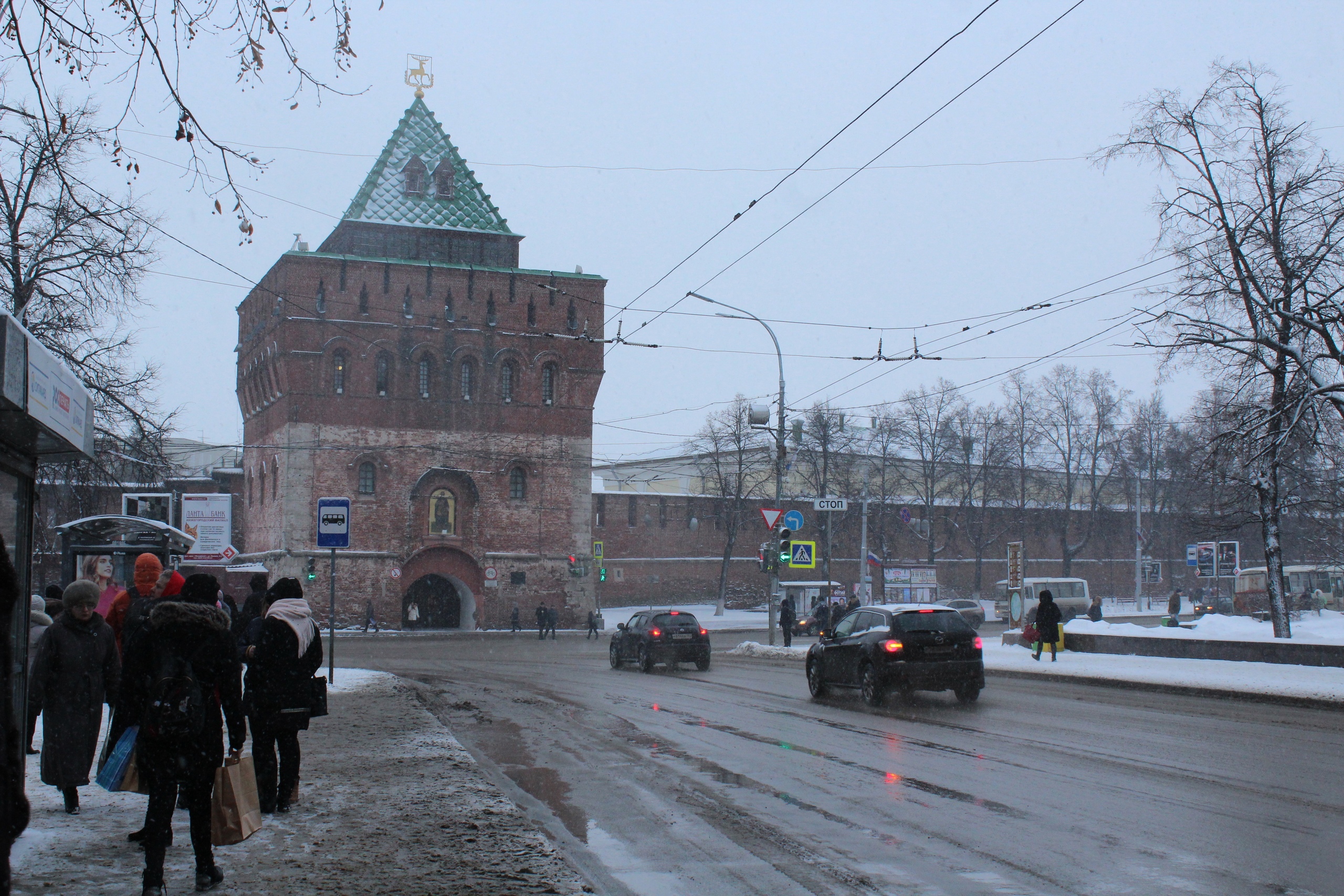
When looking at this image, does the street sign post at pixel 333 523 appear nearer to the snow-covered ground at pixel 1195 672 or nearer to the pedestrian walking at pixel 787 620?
the snow-covered ground at pixel 1195 672

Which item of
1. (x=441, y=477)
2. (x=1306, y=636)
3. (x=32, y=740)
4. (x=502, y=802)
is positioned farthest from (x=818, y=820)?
(x=441, y=477)

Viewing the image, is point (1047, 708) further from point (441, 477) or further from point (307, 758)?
point (441, 477)

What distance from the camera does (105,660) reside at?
7836mm

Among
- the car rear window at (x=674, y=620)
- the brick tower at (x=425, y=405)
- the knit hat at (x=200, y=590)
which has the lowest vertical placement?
the car rear window at (x=674, y=620)

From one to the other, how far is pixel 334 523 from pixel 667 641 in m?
10.3

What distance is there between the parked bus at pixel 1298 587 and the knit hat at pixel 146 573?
158ft

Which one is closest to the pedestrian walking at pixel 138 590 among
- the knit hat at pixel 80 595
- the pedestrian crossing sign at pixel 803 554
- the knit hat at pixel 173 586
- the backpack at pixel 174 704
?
the knit hat at pixel 173 586

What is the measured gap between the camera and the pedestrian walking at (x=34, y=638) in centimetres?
801

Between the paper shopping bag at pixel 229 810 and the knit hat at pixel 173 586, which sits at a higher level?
the knit hat at pixel 173 586

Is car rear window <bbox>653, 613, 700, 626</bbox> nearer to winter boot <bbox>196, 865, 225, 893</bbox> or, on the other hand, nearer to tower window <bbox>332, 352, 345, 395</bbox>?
winter boot <bbox>196, 865, 225, 893</bbox>

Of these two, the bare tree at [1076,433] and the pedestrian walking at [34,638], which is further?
the bare tree at [1076,433]

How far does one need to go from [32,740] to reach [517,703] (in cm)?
760

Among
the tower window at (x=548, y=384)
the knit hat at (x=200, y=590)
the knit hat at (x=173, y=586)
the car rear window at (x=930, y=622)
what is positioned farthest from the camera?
the tower window at (x=548, y=384)

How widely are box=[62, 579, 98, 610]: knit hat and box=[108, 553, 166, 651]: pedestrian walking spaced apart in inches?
46.3
